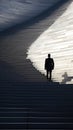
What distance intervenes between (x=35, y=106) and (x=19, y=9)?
63.4 feet

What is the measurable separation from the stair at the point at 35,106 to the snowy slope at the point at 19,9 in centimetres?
1403

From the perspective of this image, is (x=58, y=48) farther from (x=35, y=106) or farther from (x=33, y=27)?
(x=35, y=106)

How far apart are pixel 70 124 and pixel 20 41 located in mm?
12716

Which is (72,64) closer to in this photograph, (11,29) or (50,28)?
(50,28)

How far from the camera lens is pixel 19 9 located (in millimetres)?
27953

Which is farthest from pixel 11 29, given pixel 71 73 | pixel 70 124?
pixel 70 124

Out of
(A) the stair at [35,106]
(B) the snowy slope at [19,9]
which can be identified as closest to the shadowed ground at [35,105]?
(A) the stair at [35,106]


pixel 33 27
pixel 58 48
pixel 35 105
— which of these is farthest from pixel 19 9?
pixel 35 105

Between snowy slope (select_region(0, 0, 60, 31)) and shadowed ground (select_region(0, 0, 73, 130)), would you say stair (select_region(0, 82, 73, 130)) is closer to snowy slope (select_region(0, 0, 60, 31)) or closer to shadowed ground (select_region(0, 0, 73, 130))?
shadowed ground (select_region(0, 0, 73, 130))

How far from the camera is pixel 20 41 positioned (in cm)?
2070

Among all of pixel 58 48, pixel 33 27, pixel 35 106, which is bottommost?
pixel 35 106

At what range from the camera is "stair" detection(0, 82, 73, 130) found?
8148 millimetres

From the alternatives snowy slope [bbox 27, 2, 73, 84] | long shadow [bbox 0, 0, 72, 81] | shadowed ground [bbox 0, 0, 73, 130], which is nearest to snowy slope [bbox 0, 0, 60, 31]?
long shadow [bbox 0, 0, 72, 81]

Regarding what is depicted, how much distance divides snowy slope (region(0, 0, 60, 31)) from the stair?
1403 cm
